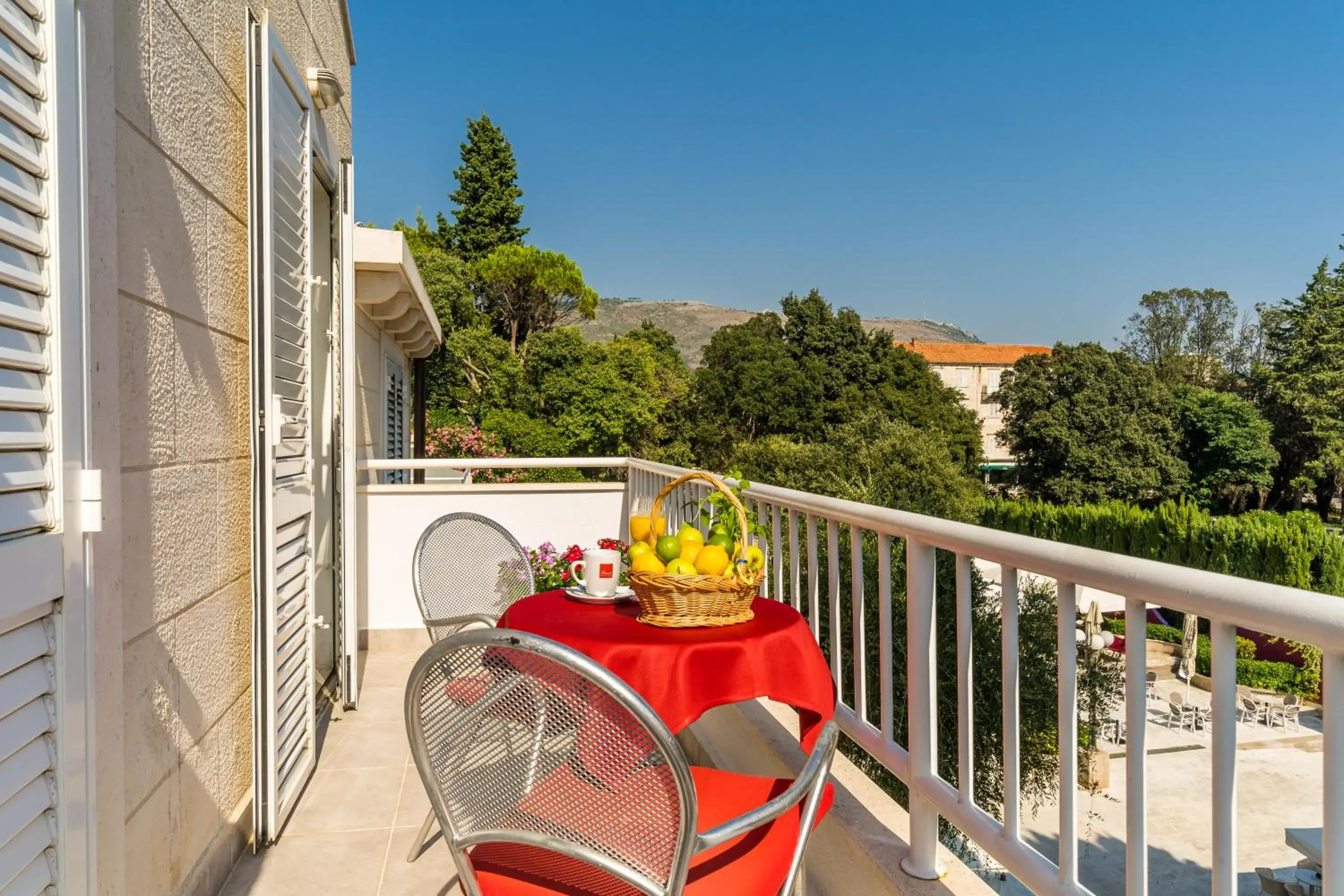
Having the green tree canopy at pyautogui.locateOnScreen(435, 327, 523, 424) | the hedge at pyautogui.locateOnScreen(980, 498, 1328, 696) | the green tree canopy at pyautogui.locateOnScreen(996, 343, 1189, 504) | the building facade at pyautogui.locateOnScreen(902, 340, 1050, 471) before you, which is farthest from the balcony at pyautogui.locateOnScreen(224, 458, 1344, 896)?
the building facade at pyautogui.locateOnScreen(902, 340, 1050, 471)

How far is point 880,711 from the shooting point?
104 inches

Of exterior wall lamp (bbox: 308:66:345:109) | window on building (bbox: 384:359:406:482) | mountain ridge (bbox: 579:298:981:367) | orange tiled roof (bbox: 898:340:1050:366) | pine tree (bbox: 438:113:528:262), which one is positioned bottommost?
window on building (bbox: 384:359:406:482)

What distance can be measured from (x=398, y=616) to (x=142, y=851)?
10.9 ft

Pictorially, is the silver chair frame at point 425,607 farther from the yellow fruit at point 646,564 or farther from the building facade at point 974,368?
the building facade at point 974,368

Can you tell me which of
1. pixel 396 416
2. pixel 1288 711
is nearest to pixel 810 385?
pixel 1288 711

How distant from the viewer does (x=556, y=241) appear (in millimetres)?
31734

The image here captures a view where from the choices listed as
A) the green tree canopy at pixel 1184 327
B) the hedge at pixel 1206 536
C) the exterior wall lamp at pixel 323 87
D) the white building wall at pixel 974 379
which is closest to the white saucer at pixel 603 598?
the exterior wall lamp at pixel 323 87

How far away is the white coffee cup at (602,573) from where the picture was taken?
2.05 metres

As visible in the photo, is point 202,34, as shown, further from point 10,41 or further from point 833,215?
point 833,215

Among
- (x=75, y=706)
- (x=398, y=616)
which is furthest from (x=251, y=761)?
(x=398, y=616)

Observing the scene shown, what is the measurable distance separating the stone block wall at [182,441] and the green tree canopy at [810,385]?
92.9 ft

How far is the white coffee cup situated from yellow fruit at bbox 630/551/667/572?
0.88 ft

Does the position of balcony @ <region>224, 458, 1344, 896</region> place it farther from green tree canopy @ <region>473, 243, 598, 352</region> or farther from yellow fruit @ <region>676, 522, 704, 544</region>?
green tree canopy @ <region>473, 243, 598, 352</region>

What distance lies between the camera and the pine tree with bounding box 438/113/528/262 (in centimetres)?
2941
